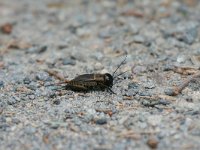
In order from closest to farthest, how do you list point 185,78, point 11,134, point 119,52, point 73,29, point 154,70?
1. point 11,134
2. point 185,78
3. point 154,70
4. point 119,52
5. point 73,29

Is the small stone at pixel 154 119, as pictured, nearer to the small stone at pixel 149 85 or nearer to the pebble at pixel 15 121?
the small stone at pixel 149 85

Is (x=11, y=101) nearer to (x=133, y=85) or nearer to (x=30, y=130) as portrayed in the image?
(x=30, y=130)

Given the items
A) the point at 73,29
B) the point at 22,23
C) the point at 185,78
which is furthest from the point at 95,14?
the point at 185,78

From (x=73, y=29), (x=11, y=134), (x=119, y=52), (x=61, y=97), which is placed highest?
(x=73, y=29)

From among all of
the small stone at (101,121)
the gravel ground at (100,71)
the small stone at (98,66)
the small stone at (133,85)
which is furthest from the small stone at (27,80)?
the small stone at (101,121)

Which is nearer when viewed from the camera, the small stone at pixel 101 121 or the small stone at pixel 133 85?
the small stone at pixel 101 121

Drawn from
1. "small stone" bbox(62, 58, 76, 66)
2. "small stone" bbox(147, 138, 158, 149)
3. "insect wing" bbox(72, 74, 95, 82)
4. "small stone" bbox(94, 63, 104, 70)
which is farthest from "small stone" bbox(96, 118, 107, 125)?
"small stone" bbox(62, 58, 76, 66)

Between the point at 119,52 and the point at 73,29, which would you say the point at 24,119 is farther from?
the point at 73,29

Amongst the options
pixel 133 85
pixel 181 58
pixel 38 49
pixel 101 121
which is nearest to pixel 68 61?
pixel 38 49
